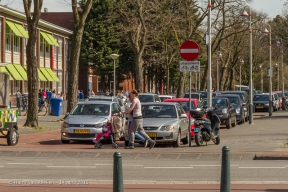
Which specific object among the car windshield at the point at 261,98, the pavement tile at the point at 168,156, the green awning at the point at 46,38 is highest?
the green awning at the point at 46,38

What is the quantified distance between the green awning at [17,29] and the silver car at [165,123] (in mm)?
36610

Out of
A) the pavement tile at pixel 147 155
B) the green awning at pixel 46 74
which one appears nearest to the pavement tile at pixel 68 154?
the pavement tile at pixel 147 155

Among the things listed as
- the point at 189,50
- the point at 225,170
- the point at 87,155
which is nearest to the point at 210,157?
the point at 87,155

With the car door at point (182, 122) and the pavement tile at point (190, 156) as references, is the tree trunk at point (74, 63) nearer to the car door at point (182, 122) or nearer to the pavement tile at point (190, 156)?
the car door at point (182, 122)

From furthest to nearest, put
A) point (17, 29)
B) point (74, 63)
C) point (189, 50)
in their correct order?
point (17, 29)
point (74, 63)
point (189, 50)

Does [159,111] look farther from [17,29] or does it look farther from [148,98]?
[17,29]

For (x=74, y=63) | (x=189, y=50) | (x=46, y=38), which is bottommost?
(x=189, y=50)

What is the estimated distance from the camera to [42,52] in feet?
231

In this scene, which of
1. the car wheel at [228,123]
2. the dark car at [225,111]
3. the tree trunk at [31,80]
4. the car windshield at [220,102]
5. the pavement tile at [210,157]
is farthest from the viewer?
the car windshield at [220,102]

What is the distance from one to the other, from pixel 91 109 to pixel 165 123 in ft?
13.1

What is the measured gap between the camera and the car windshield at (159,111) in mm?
23266

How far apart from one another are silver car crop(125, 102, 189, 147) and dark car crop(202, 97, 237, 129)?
979 cm

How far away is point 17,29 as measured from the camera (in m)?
60.0

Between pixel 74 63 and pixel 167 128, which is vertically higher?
pixel 74 63
